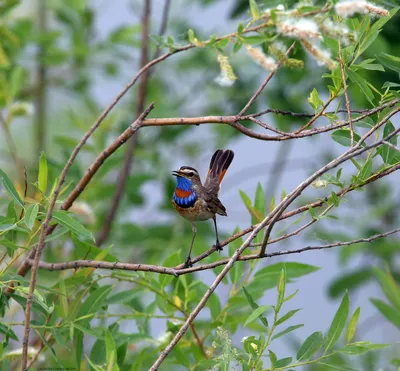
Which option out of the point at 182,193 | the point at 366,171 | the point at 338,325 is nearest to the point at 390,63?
the point at 366,171

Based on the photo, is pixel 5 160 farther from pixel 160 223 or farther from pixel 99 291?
pixel 99 291

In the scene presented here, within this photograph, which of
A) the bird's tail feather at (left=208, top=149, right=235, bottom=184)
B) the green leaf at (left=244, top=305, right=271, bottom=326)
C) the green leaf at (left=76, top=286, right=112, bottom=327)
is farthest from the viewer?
the bird's tail feather at (left=208, top=149, right=235, bottom=184)

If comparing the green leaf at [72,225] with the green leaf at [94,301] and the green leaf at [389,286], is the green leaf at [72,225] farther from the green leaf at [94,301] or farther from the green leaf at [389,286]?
the green leaf at [389,286]

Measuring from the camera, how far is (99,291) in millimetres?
1904

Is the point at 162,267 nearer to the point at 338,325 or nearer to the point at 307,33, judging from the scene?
the point at 338,325

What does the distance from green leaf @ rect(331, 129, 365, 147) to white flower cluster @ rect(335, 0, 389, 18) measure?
0.25 metres

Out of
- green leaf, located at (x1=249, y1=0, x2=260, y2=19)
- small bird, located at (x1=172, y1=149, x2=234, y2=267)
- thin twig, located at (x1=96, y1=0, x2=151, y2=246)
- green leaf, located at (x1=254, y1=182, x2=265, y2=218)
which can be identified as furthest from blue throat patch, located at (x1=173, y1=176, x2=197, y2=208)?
green leaf, located at (x1=249, y1=0, x2=260, y2=19)

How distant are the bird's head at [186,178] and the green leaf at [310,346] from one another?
892 mm

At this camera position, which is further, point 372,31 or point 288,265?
point 288,265

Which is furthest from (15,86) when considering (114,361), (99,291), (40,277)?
(114,361)

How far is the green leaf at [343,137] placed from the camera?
168cm

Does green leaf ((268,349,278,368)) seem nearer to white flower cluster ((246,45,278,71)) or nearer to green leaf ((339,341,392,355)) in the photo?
green leaf ((339,341,392,355))

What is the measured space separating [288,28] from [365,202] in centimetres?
310

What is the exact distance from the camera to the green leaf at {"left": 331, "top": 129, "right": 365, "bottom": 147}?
168 cm
